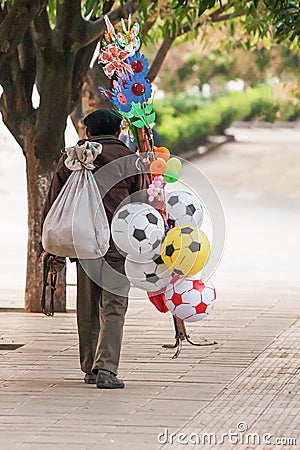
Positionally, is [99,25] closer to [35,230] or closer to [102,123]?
[35,230]

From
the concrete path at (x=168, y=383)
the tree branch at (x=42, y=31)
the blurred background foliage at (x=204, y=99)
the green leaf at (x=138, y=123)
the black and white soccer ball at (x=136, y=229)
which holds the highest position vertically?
the tree branch at (x=42, y=31)

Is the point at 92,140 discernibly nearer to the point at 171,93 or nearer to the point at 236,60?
the point at 236,60

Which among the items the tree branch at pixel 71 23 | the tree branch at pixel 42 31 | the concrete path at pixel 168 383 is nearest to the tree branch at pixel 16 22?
the tree branch at pixel 42 31

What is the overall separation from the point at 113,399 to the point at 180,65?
1274 inches

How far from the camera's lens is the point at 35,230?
38.4 ft

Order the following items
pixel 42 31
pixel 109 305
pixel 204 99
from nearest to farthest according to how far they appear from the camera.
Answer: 1. pixel 109 305
2. pixel 42 31
3. pixel 204 99

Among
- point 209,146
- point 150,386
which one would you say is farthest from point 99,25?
point 209,146

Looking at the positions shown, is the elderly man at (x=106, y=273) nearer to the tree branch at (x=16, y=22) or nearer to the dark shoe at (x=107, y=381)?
the dark shoe at (x=107, y=381)

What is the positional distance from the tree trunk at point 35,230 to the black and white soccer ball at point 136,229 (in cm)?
407

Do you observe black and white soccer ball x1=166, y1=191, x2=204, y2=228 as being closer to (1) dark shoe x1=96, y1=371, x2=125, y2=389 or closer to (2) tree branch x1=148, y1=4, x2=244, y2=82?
(1) dark shoe x1=96, y1=371, x2=125, y2=389

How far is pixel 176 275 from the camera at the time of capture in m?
7.98

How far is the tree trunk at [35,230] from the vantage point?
37.9 feet

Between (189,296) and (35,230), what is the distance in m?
4.07

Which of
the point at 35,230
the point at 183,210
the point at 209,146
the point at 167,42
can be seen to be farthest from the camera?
the point at 209,146
